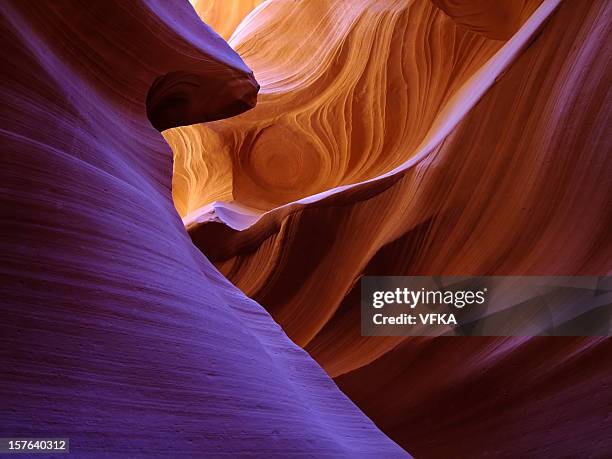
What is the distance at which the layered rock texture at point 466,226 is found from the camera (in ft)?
4.02

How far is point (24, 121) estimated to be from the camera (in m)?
0.67

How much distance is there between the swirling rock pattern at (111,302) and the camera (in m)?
0.52

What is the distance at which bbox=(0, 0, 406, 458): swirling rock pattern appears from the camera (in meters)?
0.52

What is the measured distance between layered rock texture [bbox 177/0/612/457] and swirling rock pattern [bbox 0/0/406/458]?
571 millimetres

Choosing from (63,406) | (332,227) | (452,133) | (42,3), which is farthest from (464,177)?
(63,406)

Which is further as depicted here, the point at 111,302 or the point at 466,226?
the point at 466,226

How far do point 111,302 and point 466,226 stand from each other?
102 centimetres

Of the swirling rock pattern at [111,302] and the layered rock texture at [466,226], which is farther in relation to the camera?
the layered rock texture at [466,226]

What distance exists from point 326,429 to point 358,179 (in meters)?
1.48

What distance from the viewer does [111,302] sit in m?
0.60

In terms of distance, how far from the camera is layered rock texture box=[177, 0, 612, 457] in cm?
123

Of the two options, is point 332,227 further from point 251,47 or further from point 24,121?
point 251,47

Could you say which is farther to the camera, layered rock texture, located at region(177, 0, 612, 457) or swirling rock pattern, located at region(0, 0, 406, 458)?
layered rock texture, located at region(177, 0, 612, 457)

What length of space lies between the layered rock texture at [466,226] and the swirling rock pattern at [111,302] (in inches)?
22.5
